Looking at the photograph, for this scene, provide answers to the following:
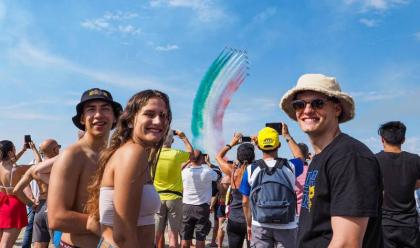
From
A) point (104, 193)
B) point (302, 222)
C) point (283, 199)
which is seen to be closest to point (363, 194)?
point (302, 222)

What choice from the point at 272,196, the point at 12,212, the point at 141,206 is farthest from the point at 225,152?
the point at 141,206

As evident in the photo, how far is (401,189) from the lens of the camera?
4980mm

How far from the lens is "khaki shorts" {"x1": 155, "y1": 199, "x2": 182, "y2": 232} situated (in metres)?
7.60

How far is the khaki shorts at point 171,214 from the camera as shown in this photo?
7598 millimetres

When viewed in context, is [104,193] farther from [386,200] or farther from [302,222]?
[386,200]

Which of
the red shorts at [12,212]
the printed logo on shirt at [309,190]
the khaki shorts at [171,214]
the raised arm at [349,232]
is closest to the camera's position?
the raised arm at [349,232]

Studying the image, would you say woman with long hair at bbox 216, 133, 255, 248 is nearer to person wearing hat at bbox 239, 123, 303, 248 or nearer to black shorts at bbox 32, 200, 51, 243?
person wearing hat at bbox 239, 123, 303, 248

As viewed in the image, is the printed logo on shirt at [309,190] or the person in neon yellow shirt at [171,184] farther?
the person in neon yellow shirt at [171,184]

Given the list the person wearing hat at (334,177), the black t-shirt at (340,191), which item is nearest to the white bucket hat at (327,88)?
the person wearing hat at (334,177)

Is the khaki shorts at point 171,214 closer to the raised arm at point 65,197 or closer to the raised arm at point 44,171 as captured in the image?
the raised arm at point 44,171

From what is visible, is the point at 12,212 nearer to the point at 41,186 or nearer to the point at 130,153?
the point at 41,186

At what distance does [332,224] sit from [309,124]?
24.3 inches

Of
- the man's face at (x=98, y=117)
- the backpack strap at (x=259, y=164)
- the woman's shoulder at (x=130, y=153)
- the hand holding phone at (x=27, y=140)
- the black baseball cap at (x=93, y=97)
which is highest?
the hand holding phone at (x=27, y=140)

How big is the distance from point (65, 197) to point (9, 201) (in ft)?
16.7
